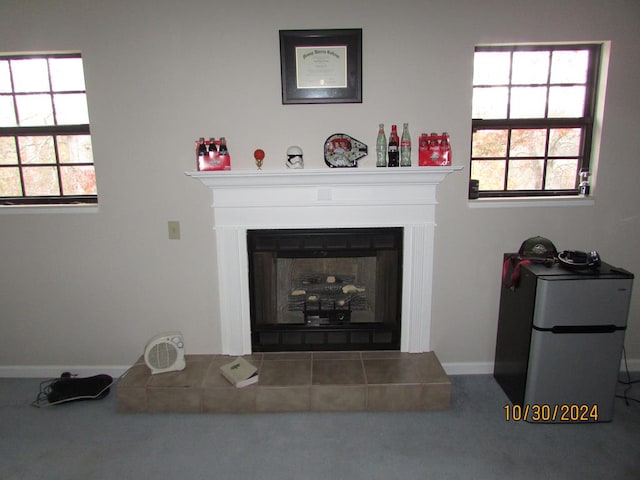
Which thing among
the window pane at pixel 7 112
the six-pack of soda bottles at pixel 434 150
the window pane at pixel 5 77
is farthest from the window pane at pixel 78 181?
the six-pack of soda bottles at pixel 434 150

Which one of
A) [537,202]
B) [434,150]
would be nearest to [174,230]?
[434,150]

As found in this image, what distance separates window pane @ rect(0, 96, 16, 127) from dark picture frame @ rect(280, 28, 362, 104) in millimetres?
1738

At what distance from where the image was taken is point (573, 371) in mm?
2098

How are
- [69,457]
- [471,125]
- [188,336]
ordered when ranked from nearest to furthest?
[69,457] → [471,125] → [188,336]

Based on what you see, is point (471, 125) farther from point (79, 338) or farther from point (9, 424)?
point (9, 424)

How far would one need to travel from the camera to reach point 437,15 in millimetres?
2266

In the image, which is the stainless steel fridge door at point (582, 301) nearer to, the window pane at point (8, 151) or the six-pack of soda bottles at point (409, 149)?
the six-pack of soda bottles at point (409, 149)

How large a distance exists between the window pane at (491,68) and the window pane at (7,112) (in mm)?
2890

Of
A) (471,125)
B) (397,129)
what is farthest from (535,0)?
(397,129)

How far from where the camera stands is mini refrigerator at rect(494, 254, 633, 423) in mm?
2021

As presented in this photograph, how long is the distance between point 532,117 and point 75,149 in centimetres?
290

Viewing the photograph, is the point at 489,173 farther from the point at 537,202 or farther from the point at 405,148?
Answer: the point at 405,148

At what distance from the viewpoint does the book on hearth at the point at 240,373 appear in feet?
7.50

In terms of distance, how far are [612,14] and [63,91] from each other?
3.28 metres
